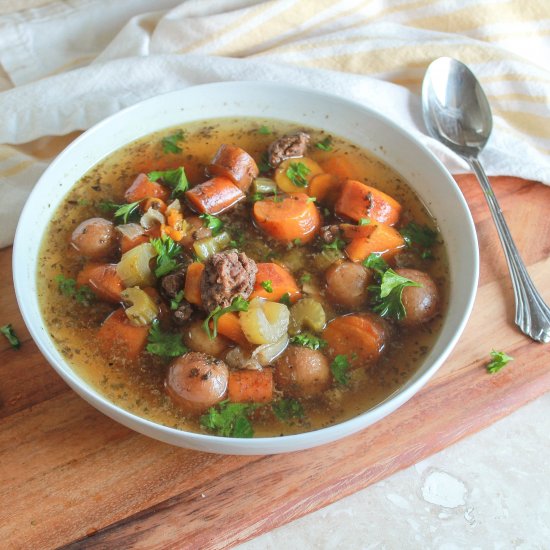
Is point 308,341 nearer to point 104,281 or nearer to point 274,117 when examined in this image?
point 104,281

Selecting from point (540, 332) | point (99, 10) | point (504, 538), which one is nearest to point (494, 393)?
point (540, 332)

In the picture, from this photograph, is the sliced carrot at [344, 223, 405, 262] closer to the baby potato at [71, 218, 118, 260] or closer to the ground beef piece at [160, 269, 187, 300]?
the ground beef piece at [160, 269, 187, 300]

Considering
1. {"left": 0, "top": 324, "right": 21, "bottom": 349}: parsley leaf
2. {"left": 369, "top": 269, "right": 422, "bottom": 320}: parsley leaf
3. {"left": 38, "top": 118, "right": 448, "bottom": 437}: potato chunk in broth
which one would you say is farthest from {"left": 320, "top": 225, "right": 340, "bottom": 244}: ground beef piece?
{"left": 0, "top": 324, "right": 21, "bottom": 349}: parsley leaf

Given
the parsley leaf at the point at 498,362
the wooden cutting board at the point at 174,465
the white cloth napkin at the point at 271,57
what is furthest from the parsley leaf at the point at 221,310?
the white cloth napkin at the point at 271,57

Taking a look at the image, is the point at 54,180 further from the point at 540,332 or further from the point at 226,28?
the point at 540,332

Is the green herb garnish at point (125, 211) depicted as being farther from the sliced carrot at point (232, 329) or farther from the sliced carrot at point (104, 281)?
the sliced carrot at point (232, 329)

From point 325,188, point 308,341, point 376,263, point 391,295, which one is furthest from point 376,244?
point 308,341
